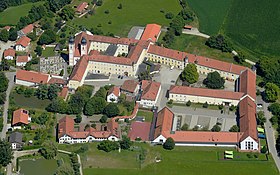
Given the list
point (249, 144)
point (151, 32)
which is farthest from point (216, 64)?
point (249, 144)

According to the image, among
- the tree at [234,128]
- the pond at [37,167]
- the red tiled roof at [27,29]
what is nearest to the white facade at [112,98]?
the pond at [37,167]

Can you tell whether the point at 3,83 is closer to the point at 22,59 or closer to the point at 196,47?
the point at 22,59

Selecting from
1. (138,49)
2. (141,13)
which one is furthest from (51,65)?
(141,13)

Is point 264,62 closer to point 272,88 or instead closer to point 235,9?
point 272,88

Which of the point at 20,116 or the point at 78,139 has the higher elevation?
the point at 20,116

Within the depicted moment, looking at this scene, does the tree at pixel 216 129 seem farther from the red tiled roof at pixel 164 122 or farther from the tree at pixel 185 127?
the red tiled roof at pixel 164 122

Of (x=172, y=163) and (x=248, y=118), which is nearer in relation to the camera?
(x=172, y=163)
